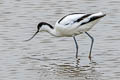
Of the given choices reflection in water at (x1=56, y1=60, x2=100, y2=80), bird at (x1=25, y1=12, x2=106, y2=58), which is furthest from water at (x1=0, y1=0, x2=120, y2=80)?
bird at (x1=25, y1=12, x2=106, y2=58)

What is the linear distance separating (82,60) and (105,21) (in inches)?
97.5

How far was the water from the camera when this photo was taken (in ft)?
32.6

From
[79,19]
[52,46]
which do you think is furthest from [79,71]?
[52,46]

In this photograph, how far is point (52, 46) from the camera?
1152 centimetres

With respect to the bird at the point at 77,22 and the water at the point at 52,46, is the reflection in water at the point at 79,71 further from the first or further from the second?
the bird at the point at 77,22

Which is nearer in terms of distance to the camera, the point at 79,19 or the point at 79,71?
the point at 79,71

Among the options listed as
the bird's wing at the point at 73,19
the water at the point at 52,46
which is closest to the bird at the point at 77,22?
the bird's wing at the point at 73,19

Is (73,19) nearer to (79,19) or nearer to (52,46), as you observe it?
(79,19)

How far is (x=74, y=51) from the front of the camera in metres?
11.4

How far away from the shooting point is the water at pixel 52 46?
32.6ft

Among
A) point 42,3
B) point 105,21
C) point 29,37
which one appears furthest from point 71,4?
point 29,37

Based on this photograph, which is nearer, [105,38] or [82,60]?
[82,60]

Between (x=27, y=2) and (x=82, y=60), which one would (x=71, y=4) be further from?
(x=82, y=60)

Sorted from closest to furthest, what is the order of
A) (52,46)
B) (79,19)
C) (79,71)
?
1. (79,71)
2. (79,19)
3. (52,46)
